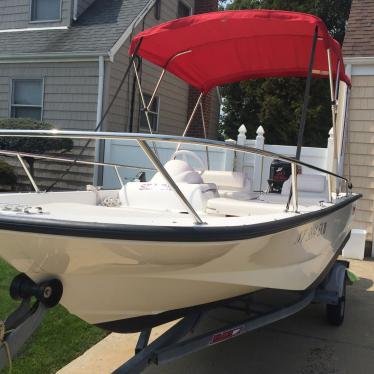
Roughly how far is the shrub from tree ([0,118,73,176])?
39 centimetres

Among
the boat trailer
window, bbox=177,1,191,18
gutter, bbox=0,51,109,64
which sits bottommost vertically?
the boat trailer

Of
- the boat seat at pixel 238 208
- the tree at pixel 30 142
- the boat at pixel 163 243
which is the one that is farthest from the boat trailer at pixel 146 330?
the tree at pixel 30 142

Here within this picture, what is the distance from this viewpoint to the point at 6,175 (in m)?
9.44

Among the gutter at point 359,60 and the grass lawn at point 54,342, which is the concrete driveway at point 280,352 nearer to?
the grass lawn at point 54,342

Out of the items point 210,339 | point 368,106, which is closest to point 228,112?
point 368,106

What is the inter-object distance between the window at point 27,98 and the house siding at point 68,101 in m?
0.19

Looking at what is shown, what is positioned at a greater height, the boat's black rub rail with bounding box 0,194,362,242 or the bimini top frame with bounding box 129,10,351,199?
the bimini top frame with bounding box 129,10,351,199

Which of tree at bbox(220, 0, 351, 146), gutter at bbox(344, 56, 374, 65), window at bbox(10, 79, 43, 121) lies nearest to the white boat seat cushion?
gutter at bbox(344, 56, 374, 65)

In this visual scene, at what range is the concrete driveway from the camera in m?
3.60

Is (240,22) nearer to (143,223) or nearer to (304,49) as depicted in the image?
(304,49)

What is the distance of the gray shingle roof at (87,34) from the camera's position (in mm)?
10352

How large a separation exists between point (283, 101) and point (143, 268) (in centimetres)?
1597

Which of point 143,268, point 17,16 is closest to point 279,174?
point 143,268

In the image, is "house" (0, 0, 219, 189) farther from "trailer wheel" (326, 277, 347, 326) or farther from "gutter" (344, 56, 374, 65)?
"trailer wheel" (326, 277, 347, 326)
